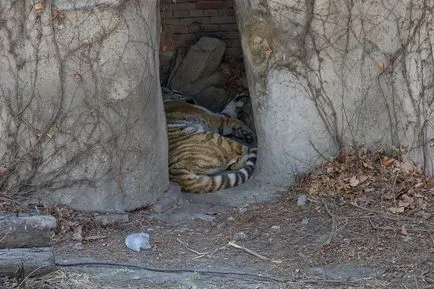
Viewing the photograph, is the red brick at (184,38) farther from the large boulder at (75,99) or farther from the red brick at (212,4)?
the large boulder at (75,99)

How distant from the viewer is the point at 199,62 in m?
11.1

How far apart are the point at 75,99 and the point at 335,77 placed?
2.42 meters

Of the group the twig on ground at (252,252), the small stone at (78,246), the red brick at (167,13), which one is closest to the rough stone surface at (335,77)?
the twig on ground at (252,252)

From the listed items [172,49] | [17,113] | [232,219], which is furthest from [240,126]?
Answer: [17,113]

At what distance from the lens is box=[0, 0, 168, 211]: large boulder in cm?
732

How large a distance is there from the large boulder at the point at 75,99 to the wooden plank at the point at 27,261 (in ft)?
4.13

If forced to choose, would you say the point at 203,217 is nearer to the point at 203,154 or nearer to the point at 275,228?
the point at 275,228

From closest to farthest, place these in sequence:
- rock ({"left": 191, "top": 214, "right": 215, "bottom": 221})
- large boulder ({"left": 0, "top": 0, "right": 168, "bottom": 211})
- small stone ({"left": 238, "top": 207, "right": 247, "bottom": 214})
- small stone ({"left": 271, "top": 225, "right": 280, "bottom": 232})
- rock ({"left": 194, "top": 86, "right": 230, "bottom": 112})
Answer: large boulder ({"left": 0, "top": 0, "right": 168, "bottom": 211}), small stone ({"left": 271, "top": 225, "right": 280, "bottom": 232}), rock ({"left": 191, "top": 214, "right": 215, "bottom": 221}), small stone ({"left": 238, "top": 207, "right": 247, "bottom": 214}), rock ({"left": 194, "top": 86, "right": 230, "bottom": 112})

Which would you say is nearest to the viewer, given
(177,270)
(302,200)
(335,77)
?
(177,270)

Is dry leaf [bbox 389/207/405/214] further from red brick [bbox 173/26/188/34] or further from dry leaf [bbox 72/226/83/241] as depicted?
red brick [bbox 173/26/188/34]

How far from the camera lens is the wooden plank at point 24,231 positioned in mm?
6676

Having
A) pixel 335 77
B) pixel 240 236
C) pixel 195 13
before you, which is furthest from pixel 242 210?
pixel 195 13

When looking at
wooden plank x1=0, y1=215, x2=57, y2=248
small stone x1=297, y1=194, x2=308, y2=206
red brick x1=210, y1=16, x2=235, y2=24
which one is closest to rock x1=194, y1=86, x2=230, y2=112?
red brick x1=210, y1=16, x2=235, y2=24

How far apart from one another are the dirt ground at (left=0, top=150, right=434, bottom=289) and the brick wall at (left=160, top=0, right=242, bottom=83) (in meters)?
3.47
